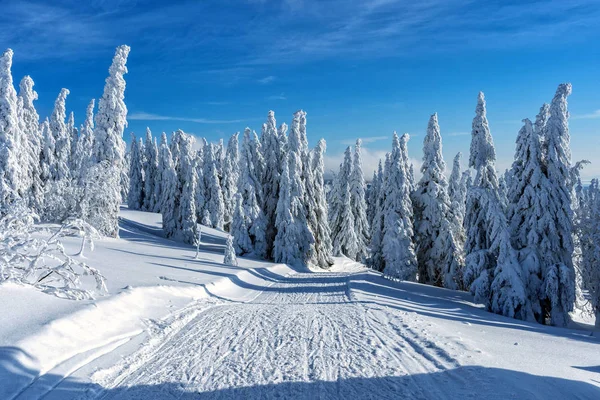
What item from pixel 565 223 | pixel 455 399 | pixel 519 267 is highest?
pixel 565 223

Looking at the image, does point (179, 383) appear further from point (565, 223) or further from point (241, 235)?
point (241, 235)

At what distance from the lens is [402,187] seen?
30031 mm

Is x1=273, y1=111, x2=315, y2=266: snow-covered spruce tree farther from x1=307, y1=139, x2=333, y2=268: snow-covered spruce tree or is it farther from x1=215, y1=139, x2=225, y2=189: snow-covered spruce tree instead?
x1=215, y1=139, x2=225, y2=189: snow-covered spruce tree

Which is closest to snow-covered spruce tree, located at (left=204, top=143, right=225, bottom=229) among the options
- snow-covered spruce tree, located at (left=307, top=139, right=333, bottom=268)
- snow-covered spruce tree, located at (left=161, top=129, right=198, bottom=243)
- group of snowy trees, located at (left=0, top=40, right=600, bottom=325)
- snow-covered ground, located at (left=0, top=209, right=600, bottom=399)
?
group of snowy trees, located at (left=0, top=40, right=600, bottom=325)

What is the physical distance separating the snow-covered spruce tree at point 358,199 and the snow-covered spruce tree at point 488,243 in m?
23.1

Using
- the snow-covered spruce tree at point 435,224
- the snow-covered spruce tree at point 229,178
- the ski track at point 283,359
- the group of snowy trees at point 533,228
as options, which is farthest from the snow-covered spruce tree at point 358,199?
the ski track at point 283,359

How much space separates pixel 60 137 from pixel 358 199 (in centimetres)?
3595

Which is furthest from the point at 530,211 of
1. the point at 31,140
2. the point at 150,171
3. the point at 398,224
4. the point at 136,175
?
the point at 136,175

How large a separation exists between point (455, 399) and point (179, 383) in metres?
4.25

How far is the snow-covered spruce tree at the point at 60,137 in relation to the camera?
45938mm

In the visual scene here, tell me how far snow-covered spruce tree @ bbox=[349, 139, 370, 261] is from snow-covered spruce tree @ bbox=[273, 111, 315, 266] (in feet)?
46.3

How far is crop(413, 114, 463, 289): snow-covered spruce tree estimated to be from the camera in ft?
93.3

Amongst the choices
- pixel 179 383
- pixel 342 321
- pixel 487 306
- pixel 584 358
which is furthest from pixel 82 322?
pixel 487 306

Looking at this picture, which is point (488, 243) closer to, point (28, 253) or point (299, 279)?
point (299, 279)
